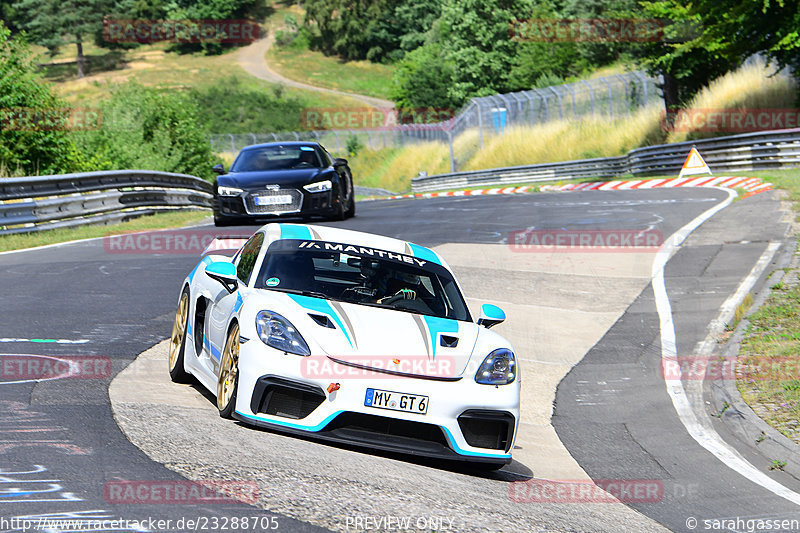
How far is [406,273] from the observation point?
7973 millimetres

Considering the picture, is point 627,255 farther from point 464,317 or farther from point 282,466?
point 282,466

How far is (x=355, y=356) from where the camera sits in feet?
21.5

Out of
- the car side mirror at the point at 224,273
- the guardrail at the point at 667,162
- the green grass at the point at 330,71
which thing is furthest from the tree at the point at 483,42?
the car side mirror at the point at 224,273

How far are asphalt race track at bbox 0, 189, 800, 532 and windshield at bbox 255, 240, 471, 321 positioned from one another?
3.87ft

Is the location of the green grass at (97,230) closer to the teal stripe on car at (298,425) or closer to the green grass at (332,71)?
the teal stripe on car at (298,425)

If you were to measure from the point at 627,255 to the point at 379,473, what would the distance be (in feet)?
38.4

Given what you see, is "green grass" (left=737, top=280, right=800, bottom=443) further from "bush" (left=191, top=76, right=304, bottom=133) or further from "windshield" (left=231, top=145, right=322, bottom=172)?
"bush" (left=191, top=76, right=304, bottom=133)

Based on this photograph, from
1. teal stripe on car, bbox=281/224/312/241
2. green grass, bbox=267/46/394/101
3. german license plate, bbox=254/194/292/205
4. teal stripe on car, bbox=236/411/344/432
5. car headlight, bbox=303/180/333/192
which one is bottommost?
green grass, bbox=267/46/394/101

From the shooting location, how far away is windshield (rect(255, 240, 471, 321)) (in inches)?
298

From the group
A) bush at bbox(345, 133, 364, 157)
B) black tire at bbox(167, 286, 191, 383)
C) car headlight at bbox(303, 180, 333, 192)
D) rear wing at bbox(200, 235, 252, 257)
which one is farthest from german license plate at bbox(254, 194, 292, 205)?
bush at bbox(345, 133, 364, 157)

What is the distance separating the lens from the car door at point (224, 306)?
7.30m

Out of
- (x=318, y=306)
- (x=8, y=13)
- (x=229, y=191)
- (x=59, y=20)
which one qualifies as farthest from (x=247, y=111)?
(x=318, y=306)

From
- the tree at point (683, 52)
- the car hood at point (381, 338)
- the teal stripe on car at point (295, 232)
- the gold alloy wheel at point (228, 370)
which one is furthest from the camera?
the tree at point (683, 52)

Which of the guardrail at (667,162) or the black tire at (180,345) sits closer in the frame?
the black tire at (180,345)
